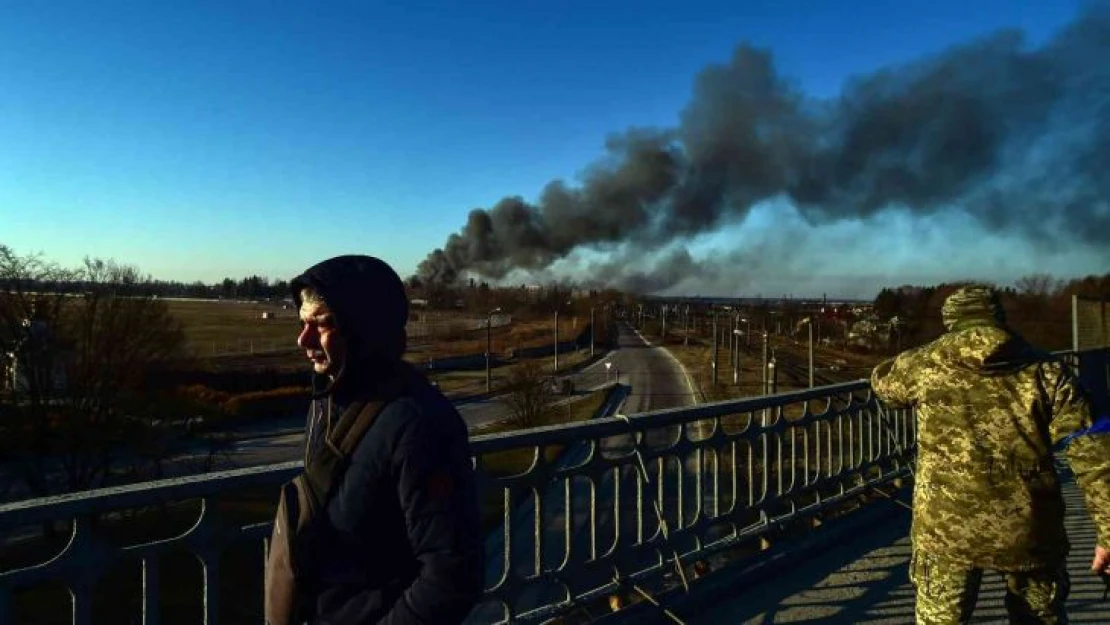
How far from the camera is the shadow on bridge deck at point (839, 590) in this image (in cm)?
391

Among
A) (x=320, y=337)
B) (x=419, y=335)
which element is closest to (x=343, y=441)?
(x=320, y=337)

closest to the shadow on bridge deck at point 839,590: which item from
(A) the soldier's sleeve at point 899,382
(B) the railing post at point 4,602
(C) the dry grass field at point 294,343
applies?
(A) the soldier's sleeve at point 899,382

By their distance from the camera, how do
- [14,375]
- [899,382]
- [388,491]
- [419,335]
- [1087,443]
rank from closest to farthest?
[388,491] < [1087,443] < [899,382] < [14,375] < [419,335]

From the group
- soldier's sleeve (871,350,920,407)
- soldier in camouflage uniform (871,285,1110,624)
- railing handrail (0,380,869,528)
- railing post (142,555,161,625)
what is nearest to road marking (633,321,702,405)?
railing handrail (0,380,869,528)

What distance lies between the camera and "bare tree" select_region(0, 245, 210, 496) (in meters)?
24.5

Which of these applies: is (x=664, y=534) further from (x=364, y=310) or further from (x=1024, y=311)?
(x=1024, y=311)

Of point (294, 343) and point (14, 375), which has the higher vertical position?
point (14, 375)

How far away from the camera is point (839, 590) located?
429 cm

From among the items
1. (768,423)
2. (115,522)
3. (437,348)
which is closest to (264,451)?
(115,522)

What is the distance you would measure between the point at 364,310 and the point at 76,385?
29.6 metres

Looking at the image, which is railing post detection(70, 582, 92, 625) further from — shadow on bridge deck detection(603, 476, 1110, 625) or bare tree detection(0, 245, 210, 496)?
bare tree detection(0, 245, 210, 496)

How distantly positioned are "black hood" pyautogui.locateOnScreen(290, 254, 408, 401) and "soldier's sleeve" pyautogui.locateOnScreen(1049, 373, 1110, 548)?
2.24m

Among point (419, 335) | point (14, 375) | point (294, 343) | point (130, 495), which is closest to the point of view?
point (130, 495)

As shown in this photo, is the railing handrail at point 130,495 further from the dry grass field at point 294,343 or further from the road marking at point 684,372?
the dry grass field at point 294,343
